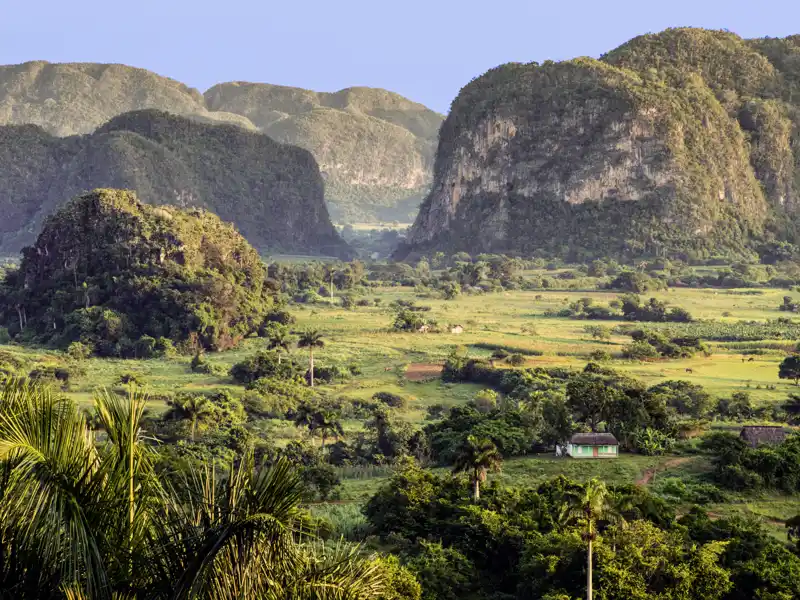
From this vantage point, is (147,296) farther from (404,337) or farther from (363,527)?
(363,527)

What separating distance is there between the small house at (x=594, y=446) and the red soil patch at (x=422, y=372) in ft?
79.3

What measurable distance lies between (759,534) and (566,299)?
83.5 metres

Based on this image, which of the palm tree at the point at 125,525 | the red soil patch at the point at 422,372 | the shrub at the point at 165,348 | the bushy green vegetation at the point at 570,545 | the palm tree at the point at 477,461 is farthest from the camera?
the shrub at the point at 165,348

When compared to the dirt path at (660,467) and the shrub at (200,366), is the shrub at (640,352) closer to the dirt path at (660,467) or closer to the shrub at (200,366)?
the shrub at (200,366)

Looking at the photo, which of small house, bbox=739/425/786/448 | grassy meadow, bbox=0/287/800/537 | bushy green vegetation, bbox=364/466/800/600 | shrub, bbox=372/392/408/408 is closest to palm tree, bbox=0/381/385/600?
bushy green vegetation, bbox=364/466/800/600

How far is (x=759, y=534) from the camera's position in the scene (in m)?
25.1

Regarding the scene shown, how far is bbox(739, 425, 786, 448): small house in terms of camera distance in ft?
129

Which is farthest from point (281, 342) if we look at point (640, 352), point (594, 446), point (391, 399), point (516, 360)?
point (594, 446)

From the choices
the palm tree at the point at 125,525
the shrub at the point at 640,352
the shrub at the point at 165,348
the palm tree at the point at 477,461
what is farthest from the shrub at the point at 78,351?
the palm tree at the point at 125,525

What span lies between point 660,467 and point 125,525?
106 ft

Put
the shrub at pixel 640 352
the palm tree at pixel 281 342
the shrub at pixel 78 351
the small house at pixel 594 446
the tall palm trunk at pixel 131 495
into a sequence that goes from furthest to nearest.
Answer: the shrub at pixel 78 351 → the shrub at pixel 640 352 → the palm tree at pixel 281 342 → the small house at pixel 594 446 → the tall palm trunk at pixel 131 495

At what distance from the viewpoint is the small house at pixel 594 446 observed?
38250 millimetres

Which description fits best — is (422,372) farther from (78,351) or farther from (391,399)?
(78,351)

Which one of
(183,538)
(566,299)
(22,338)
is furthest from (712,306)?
(183,538)
